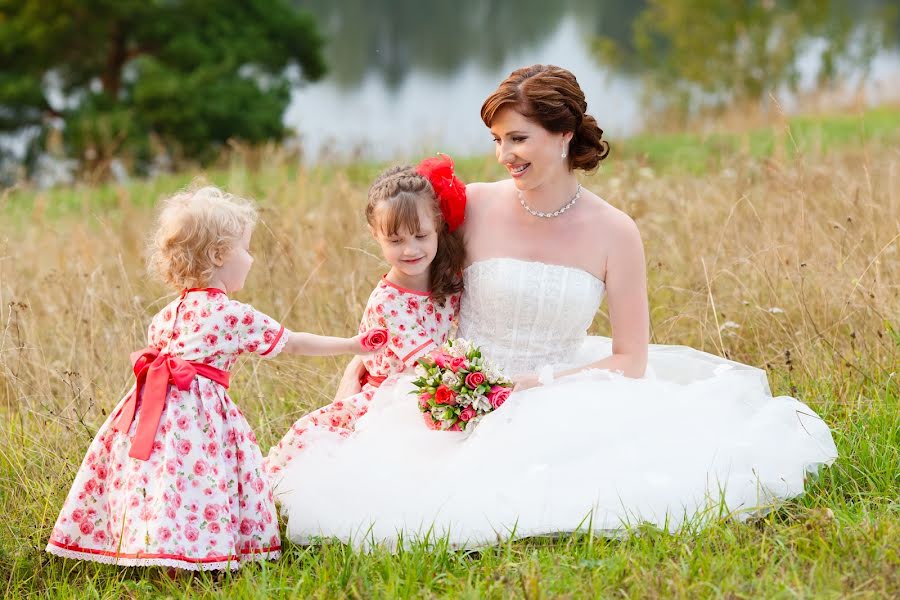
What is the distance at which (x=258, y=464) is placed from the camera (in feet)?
10.8

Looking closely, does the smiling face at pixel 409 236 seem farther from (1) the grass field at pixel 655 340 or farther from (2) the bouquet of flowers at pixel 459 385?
(1) the grass field at pixel 655 340

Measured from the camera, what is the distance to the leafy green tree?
18938 mm

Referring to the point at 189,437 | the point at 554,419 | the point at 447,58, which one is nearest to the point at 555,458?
the point at 554,419

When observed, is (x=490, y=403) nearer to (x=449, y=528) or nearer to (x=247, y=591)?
(x=449, y=528)

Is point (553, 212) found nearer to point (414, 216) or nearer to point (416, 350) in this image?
point (414, 216)

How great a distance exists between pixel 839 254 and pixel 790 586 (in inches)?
88.5

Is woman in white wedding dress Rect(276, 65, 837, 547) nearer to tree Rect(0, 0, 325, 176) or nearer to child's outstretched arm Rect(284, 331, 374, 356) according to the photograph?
child's outstretched arm Rect(284, 331, 374, 356)

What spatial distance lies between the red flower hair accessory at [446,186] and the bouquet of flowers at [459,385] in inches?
22.8

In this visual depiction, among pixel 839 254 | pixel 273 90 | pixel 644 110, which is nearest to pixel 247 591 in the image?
pixel 839 254

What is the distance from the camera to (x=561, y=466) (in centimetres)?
320

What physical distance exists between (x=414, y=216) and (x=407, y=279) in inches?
11.5

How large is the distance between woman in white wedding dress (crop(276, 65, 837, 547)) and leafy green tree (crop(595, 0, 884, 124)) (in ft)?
51.2

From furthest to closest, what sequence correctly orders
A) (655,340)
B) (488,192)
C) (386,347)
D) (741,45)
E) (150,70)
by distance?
(741,45) < (150,70) < (655,340) < (488,192) < (386,347)

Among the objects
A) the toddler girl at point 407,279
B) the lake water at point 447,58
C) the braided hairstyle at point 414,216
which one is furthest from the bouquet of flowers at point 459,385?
the lake water at point 447,58
